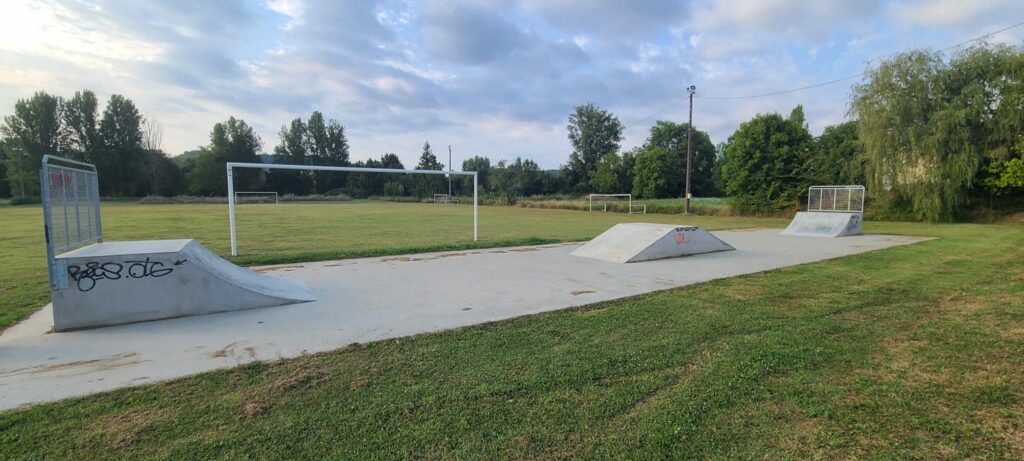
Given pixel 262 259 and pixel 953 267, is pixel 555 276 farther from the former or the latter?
pixel 953 267

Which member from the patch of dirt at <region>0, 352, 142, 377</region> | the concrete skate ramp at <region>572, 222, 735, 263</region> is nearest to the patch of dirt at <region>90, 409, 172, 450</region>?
the patch of dirt at <region>0, 352, 142, 377</region>

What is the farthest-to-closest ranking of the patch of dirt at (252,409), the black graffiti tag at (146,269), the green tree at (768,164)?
the green tree at (768,164) < the black graffiti tag at (146,269) < the patch of dirt at (252,409)

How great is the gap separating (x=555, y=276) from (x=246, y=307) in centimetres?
436

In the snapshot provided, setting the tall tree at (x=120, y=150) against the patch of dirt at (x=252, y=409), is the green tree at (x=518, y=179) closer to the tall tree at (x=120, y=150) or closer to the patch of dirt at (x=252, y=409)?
the tall tree at (x=120, y=150)

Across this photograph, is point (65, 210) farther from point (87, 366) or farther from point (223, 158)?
point (223, 158)

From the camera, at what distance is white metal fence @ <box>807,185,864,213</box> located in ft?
57.2

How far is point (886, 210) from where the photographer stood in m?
23.2

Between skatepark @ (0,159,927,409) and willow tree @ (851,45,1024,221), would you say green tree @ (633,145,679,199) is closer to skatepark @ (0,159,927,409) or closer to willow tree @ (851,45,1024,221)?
willow tree @ (851,45,1024,221)

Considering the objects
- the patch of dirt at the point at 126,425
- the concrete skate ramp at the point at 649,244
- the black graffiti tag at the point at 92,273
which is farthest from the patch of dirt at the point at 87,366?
the concrete skate ramp at the point at 649,244

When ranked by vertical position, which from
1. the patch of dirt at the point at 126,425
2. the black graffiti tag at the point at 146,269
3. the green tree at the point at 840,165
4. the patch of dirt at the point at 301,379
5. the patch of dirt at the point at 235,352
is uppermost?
the green tree at the point at 840,165

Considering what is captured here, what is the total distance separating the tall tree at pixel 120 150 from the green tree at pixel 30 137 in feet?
14.4

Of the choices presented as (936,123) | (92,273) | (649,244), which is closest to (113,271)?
(92,273)

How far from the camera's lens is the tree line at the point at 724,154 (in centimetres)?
2075

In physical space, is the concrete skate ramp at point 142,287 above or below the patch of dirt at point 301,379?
above
